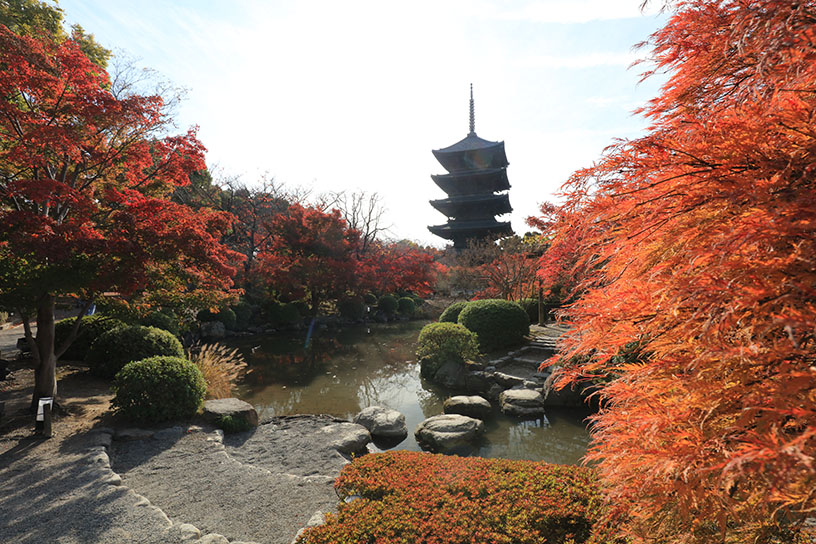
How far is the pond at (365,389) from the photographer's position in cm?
611

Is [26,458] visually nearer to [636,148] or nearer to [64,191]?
[64,191]

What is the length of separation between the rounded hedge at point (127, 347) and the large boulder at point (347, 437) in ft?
11.3

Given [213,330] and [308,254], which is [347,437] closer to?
[213,330]

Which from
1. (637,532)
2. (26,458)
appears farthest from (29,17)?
(637,532)

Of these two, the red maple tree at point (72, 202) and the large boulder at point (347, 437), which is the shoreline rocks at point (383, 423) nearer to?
the large boulder at point (347, 437)

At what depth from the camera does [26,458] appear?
14.5ft

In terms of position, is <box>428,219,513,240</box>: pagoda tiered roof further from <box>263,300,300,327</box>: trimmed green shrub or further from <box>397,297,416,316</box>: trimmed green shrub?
<box>263,300,300,327</box>: trimmed green shrub

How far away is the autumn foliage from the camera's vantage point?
1.22 metres

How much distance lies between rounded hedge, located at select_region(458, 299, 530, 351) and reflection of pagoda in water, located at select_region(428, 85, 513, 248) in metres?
14.6

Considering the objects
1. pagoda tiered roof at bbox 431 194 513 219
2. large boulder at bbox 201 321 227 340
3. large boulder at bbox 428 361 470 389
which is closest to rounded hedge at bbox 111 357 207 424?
large boulder at bbox 428 361 470 389

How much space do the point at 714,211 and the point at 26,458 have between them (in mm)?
6819

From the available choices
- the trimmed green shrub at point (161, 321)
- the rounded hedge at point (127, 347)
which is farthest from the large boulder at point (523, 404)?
the trimmed green shrub at point (161, 321)

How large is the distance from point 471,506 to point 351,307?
15.3 metres

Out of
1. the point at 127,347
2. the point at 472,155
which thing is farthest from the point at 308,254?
the point at 472,155
